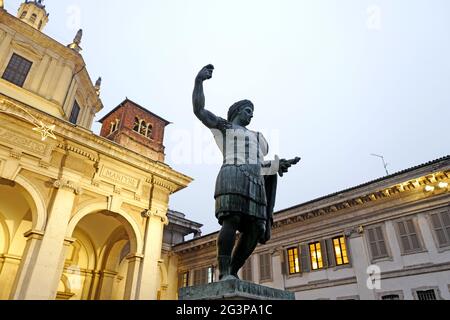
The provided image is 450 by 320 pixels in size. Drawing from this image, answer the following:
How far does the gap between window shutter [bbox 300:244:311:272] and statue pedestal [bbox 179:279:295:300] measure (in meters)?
14.7

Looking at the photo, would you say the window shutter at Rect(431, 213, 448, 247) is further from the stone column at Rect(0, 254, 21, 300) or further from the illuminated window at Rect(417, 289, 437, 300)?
the stone column at Rect(0, 254, 21, 300)

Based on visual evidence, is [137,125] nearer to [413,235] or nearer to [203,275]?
[203,275]

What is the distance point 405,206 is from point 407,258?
2.32 meters

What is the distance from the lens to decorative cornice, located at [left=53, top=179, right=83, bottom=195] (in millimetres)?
12048

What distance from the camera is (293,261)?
17.7 m

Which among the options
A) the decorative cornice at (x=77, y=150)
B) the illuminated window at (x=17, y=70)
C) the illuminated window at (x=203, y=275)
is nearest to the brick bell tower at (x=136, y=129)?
the decorative cornice at (x=77, y=150)

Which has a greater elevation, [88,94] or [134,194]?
[88,94]

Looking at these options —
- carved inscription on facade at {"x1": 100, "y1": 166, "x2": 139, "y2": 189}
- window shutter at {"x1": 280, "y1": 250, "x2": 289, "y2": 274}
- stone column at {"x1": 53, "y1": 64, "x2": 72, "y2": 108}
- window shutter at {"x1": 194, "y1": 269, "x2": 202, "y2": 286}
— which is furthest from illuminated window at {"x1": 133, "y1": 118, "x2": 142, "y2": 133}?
window shutter at {"x1": 280, "y1": 250, "x2": 289, "y2": 274}

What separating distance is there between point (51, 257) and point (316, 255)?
1252 centimetres

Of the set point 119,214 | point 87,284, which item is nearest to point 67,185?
→ point 119,214

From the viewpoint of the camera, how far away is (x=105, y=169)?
1379 cm

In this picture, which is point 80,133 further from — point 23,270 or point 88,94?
point 88,94
